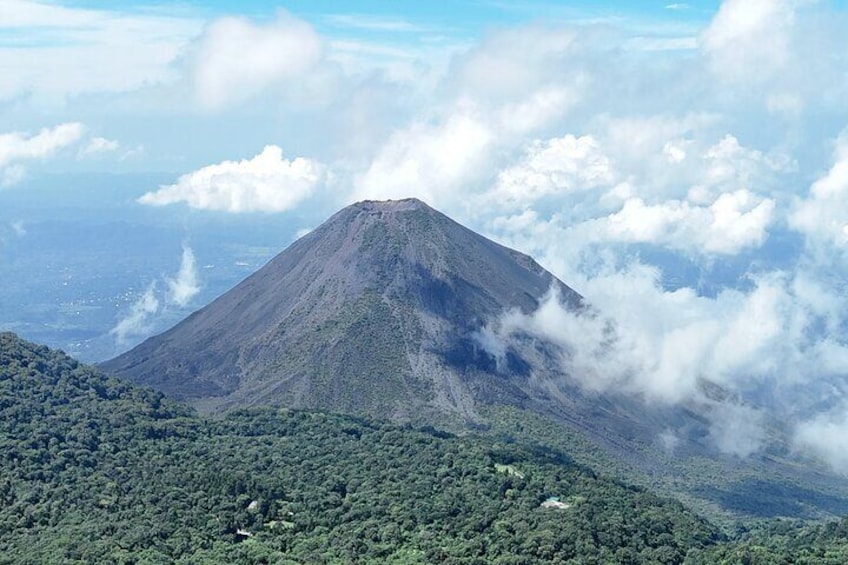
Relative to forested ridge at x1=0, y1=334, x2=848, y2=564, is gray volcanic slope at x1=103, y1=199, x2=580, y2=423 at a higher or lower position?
higher

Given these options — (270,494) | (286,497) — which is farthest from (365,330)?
(270,494)

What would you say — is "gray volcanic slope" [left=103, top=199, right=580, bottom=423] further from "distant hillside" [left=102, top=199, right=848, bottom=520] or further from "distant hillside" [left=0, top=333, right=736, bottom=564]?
"distant hillside" [left=0, top=333, right=736, bottom=564]

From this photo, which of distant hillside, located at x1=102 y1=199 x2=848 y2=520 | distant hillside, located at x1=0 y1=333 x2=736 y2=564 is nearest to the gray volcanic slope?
distant hillside, located at x1=102 y1=199 x2=848 y2=520

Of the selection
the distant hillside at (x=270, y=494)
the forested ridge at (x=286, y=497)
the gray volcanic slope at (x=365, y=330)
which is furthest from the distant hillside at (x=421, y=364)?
the distant hillside at (x=270, y=494)

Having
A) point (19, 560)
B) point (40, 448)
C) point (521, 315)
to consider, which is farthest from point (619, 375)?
point (19, 560)

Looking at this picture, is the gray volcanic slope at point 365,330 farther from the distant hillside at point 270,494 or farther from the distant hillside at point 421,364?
the distant hillside at point 270,494
